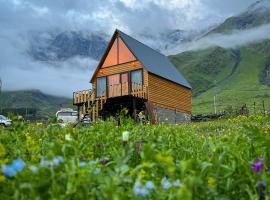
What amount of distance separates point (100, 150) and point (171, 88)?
37985 mm

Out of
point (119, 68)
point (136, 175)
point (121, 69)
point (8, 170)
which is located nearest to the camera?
point (8, 170)

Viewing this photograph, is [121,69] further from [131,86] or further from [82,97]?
[82,97]

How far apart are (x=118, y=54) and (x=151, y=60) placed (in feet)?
12.8

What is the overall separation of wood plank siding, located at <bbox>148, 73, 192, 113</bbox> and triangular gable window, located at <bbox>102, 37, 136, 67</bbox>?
3223 mm

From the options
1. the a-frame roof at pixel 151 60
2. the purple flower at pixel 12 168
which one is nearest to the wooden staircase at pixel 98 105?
the a-frame roof at pixel 151 60

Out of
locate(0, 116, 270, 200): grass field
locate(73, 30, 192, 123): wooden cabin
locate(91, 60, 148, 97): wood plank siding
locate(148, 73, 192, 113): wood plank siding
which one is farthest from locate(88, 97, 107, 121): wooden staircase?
locate(0, 116, 270, 200): grass field

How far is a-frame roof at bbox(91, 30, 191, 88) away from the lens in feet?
130

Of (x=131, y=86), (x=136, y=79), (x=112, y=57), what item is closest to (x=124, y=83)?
(x=131, y=86)

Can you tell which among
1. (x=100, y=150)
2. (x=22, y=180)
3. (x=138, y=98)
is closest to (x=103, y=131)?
(x=100, y=150)

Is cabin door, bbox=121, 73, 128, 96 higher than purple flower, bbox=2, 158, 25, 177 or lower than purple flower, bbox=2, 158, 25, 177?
higher

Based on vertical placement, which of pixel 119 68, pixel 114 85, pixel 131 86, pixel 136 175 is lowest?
pixel 136 175

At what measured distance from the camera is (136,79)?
127ft

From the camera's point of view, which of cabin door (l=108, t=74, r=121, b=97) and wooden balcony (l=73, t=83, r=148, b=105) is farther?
cabin door (l=108, t=74, r=121, b=97)

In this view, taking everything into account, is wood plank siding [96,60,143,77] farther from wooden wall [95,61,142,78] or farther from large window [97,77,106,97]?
large window [97,77,106,97]
